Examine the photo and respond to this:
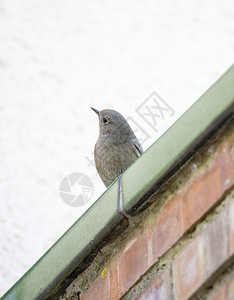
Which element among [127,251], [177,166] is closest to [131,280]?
[127,251]

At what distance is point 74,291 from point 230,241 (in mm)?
556

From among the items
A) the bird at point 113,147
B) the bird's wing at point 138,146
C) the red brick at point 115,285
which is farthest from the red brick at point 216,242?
the bird's wing at point 138,146

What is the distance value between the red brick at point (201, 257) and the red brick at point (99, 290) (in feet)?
0.82

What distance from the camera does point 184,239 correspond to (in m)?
1.15

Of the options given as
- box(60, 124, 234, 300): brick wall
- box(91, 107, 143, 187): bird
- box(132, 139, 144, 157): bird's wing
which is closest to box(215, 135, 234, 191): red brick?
box(60, 124, 234, 300): brick wall

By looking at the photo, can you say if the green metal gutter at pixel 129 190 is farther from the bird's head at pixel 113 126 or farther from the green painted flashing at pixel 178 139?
the bird's head at pixel 113 126

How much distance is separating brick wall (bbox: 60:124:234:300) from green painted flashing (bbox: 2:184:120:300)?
43mm

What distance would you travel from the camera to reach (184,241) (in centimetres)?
115

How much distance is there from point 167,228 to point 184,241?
0.21 feet

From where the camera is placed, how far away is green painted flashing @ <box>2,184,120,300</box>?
1.35 metres

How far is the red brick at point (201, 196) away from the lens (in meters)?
1.11

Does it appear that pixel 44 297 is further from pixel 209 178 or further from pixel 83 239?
pixel 209 178

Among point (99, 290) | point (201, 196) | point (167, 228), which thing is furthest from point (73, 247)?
point (201, 196)

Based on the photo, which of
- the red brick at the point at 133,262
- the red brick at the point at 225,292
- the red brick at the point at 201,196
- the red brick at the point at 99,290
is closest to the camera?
the red brick at the point at 225,292
